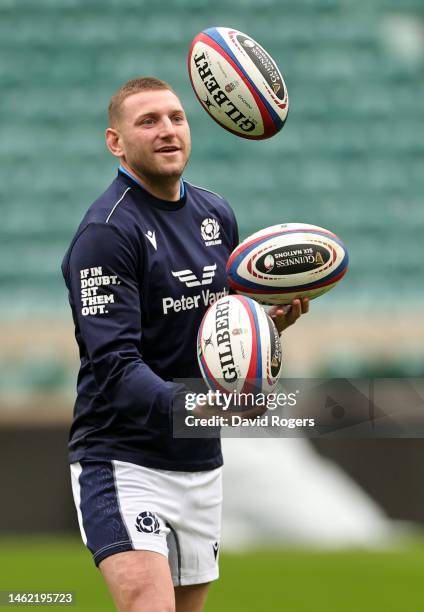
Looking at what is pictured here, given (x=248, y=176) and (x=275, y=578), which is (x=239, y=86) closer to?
(x=275, y=578)

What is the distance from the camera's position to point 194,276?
421 centimetres

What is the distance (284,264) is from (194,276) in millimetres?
311

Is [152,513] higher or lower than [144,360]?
lower

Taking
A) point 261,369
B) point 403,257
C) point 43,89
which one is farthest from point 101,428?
point 43,89

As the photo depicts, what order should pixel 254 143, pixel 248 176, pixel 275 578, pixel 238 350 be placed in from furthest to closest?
pixel 254 143 → pixel 248 176 → pixel 275 578 → pixel 238 350

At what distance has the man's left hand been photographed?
4285 millimetres

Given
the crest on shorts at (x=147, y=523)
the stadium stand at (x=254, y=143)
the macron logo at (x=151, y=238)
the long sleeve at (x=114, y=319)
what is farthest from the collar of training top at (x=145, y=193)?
the stadium stand at (x=254, y=143)

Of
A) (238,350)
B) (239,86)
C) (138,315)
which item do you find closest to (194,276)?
(138,315)

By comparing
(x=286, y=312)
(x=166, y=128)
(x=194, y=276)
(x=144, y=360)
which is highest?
(x=166, y=128)

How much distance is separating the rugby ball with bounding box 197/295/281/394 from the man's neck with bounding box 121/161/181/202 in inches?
20.9

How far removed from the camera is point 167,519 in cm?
406

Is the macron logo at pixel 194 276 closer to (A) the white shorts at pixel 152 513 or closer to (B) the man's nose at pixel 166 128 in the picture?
(B) the man's nose at pixel 166 128

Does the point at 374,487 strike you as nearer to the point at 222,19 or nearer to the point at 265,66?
the point at 265,66

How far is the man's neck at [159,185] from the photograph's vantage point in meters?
4.25
